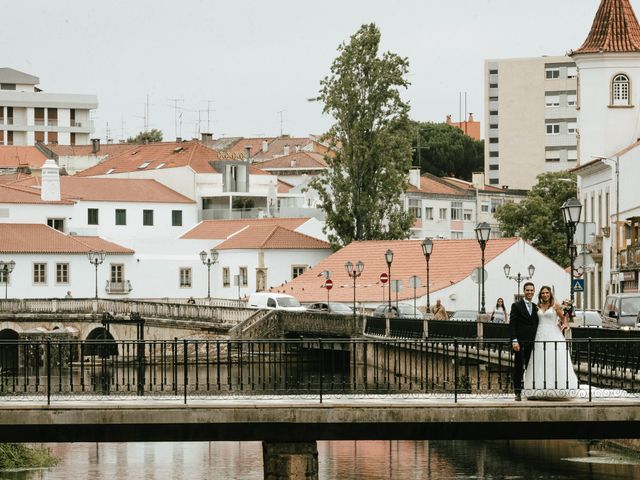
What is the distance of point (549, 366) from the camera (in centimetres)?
2562

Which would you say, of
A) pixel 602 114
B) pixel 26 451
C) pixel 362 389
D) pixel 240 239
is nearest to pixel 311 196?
→ pixel 240 239

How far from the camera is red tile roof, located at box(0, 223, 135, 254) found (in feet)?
320

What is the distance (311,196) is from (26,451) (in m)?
88.3

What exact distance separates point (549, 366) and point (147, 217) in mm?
88785

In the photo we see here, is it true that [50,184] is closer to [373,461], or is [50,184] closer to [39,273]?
[39,273]

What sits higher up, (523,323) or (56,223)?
(56,223)

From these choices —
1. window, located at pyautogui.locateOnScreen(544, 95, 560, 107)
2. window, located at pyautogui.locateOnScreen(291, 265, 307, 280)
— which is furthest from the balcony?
window, located at pyautogui.locateOnScreen(544, 95, 560, 107)

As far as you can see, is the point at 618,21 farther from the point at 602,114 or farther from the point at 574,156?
the point at 574,156

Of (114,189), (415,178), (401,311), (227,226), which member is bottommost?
(401,311)

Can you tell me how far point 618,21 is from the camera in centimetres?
8738

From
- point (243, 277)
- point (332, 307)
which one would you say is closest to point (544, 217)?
point (243, 277)

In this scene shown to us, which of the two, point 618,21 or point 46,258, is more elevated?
point 618,21

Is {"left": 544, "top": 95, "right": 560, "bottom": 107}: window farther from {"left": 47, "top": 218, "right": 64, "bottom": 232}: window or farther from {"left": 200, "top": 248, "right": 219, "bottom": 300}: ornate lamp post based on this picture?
{"left": 47, "top": 218, "right": 64, "bottom": 232}: window

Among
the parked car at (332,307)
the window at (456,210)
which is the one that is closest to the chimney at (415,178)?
the window at (456,210)
